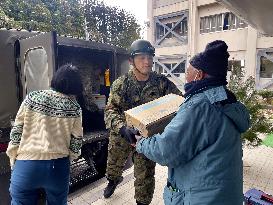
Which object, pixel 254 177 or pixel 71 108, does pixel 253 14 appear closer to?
pixel 71 108

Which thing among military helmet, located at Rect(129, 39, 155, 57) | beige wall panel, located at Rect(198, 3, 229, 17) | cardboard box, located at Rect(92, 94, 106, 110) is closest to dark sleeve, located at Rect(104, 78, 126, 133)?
military helmet, located at Rect(129, 39, 155, 57)

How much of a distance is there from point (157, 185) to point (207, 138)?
2.85 m

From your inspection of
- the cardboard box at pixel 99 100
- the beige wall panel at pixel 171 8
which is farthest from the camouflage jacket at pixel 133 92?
the beige wall panel at pixel 171 8

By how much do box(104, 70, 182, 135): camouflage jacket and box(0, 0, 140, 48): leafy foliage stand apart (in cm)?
973

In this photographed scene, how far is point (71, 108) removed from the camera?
94.6 inches

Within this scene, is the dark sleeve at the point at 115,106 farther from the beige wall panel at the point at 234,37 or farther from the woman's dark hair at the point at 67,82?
the beige wall panel at the point at 234,37

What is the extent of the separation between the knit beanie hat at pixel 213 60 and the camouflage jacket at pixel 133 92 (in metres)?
1.37

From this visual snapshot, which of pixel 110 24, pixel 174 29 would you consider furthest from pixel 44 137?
pixel 174 29

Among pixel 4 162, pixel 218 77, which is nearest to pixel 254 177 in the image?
pixel 218 77

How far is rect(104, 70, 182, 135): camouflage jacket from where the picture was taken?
3.07m

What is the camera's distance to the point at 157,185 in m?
4.20

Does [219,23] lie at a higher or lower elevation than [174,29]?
lower

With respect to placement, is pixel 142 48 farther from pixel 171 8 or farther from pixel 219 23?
pixel 171 8

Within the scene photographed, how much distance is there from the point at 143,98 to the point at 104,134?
195 cm
